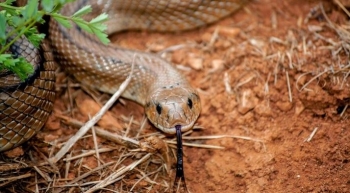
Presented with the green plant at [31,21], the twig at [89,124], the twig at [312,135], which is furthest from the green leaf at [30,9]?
the twig at [312,135]

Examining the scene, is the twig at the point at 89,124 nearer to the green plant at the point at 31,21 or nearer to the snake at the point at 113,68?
the snake at the point at 113,68

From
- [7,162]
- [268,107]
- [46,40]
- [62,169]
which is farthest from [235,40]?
[7,162]

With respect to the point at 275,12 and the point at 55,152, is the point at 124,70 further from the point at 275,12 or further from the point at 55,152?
the point at 275,12

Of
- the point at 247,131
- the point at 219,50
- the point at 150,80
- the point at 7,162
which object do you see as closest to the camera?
the point at 7,162

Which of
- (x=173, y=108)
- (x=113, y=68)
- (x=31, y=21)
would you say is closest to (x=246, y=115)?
(x=173, y=108)

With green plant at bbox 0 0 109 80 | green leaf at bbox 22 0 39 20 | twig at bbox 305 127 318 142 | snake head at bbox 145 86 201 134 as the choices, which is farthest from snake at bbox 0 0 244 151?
green leaf at bbox 22 0 39 20

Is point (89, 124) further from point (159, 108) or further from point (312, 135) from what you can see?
point (312, 135)

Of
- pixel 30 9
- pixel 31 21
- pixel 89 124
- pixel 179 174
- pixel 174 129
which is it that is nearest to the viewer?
pixel 30 9
